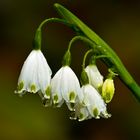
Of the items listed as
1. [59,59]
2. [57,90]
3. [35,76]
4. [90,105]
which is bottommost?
[90,105]

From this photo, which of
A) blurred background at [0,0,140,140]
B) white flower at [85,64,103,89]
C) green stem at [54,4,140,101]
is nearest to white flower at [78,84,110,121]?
white flower at [85,64,103,89]

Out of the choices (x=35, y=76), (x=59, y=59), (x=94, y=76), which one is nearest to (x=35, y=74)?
(x=35, y=76)

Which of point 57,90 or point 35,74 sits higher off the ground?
point 35,74

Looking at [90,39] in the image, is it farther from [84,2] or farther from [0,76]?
[84,2]

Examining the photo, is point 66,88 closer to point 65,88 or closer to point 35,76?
point 65,88

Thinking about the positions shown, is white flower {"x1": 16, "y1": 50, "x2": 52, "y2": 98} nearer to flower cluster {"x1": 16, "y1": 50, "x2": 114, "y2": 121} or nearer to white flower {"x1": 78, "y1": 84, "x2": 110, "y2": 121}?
flower cluster {"x1": 16, "y1": 50, "x2": 114, "y2": 121}

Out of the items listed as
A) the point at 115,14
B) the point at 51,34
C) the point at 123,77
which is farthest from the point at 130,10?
the point at 123,77
